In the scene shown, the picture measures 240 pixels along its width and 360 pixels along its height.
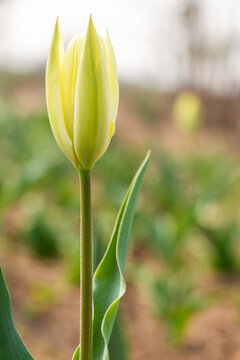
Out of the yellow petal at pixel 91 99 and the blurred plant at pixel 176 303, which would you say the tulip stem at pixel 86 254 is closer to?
the yellow petal at pixel 91 99

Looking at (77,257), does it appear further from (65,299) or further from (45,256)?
(45,256)

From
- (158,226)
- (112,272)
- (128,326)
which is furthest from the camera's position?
(158,226)

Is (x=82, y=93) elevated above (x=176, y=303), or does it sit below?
above

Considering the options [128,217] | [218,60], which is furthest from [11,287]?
[218,60]

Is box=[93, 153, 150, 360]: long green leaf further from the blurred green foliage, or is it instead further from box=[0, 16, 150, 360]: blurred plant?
the blurred green foliage

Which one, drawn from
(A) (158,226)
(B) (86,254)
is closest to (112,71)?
(B) (86,254)

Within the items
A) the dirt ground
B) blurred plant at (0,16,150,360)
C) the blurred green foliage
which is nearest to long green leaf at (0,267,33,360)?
blurred plant at (0,16,150,360)

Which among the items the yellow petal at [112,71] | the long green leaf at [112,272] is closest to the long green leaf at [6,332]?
the long green leaf at [112,272]

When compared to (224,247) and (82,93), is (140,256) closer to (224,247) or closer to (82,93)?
(224,247)
